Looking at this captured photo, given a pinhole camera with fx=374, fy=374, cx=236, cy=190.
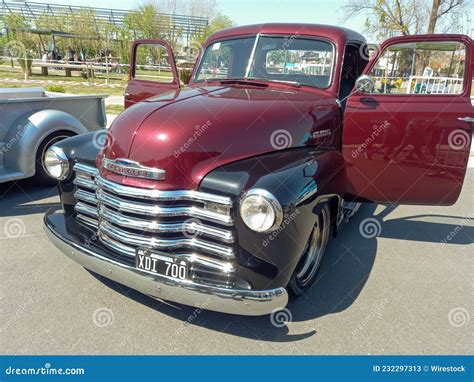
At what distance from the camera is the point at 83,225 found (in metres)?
2.93

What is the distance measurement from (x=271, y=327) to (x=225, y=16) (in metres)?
47.1

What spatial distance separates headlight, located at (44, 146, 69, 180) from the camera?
3021 mm

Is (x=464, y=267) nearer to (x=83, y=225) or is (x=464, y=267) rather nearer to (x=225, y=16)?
(x=83, y=225)

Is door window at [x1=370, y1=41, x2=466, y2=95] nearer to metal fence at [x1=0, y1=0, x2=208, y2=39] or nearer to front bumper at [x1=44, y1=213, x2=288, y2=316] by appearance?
front bumper at [x1=44, y1=213, x2=288, y2=316]

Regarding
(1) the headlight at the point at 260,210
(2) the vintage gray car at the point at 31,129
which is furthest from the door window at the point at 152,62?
(1) the headlight at the point at 260,210
